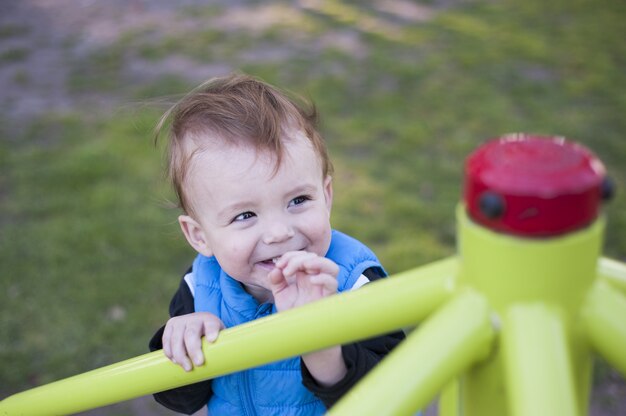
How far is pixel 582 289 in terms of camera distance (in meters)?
0.56

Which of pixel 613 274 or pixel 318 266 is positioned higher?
pixel 613 274

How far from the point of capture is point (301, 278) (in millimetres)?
976

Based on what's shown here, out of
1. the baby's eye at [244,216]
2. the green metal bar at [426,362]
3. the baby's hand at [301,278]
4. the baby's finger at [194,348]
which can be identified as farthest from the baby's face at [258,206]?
the green metal bar at [426,362]

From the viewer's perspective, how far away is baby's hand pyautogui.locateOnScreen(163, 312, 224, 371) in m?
0.83

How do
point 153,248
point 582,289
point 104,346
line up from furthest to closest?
point 153,248 < point 104,346 < point 582,289

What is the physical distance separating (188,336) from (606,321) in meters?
0.56

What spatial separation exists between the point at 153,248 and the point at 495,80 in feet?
8.27

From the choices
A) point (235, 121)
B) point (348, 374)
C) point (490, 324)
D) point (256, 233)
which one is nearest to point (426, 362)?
point (490, 324)

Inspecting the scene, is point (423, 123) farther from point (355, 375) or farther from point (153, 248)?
point (355, 375)

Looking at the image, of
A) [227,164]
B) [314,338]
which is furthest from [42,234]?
[314,338]

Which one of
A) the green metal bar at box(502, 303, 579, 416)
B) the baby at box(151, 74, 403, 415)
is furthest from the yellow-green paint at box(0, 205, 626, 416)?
the baby at box(151, 74, 403, 415)

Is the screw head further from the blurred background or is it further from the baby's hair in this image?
the blurred background

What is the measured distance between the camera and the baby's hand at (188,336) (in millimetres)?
831

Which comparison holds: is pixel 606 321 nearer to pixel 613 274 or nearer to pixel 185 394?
pixel 613 274
